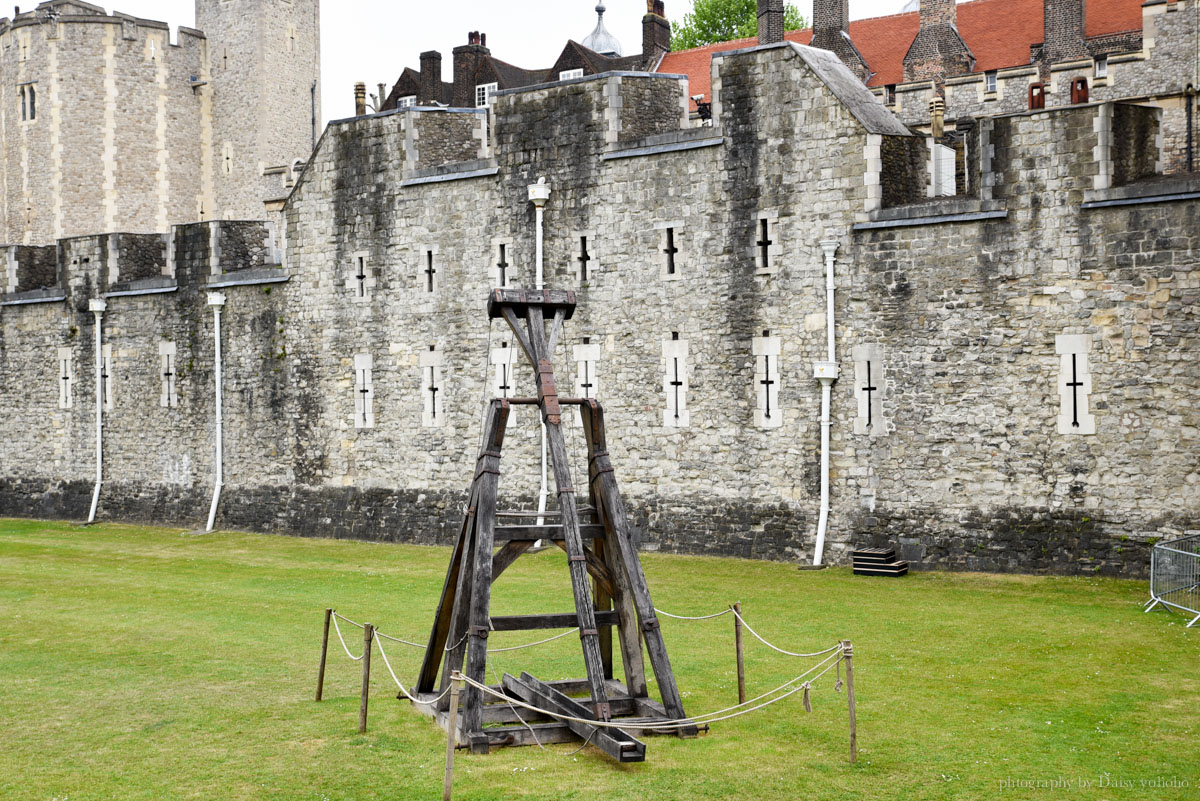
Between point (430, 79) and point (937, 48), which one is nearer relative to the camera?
point (937, 48)

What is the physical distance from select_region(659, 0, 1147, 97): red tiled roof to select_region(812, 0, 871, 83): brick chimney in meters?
0.60

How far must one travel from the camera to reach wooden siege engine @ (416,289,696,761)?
8633 mm

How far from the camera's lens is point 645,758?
8.18 m

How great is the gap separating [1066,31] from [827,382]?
20.4 m

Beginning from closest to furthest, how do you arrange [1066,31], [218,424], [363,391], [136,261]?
A: [363,391] < [218,424] < [136,261] < [1066,31]

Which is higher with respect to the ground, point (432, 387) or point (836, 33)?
point (836, 33)

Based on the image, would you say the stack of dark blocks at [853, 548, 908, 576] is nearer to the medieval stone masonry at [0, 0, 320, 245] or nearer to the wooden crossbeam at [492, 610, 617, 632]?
the wooden crossbeam at [492, 610, 617, 632]

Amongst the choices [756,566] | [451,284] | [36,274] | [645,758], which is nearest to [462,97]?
[36,274]

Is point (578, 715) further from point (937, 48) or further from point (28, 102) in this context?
point (28, 102)

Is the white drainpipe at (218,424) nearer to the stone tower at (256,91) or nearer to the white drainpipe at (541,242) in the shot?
the white drainpipe at (541,242)

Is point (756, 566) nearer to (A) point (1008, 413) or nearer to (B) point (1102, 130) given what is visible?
(A) point (1008, 413)

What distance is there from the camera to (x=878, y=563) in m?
15.6

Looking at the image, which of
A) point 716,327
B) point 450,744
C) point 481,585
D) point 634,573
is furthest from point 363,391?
point 450,744

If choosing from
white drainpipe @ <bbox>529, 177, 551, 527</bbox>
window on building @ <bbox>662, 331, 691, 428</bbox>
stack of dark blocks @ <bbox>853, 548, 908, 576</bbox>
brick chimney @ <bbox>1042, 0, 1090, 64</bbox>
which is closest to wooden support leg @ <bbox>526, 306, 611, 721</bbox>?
stack of dark blocks @ <bbox>853, 548, 908, 576</bbox>
